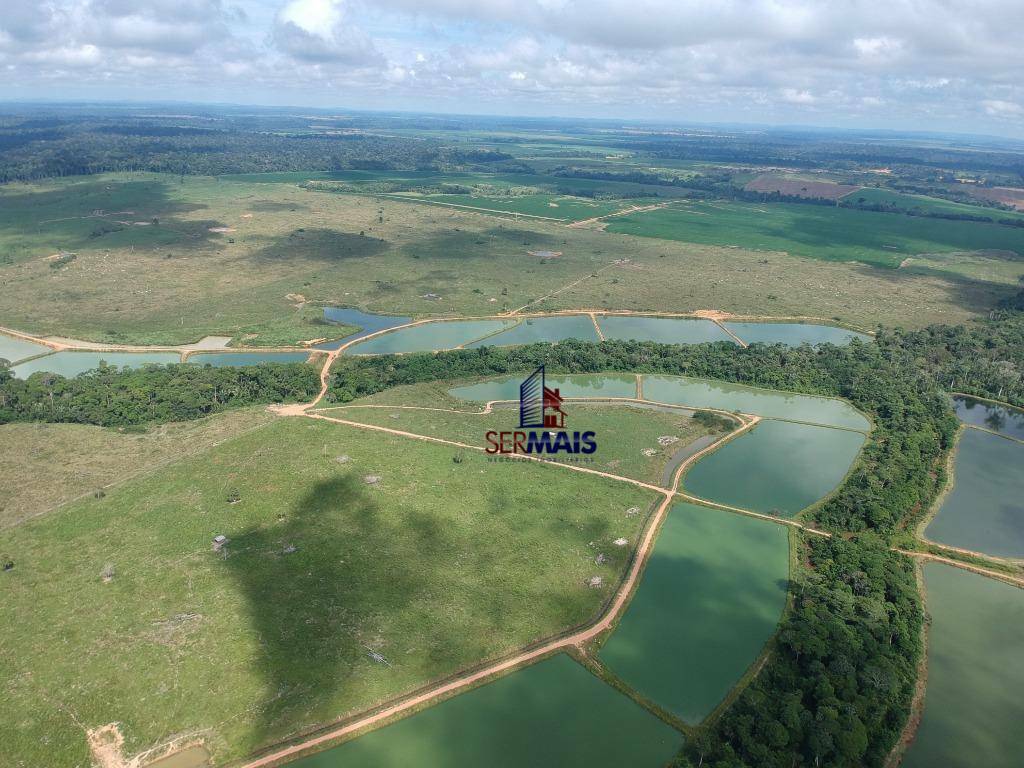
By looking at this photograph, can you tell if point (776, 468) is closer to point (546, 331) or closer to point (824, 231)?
point (546, 331)

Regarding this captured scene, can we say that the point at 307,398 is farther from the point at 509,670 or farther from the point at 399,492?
the point at 509,670

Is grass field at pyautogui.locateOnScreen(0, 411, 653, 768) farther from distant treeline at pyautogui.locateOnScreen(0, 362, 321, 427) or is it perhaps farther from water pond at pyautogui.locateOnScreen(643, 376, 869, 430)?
water pond at pyautogui.locateOnScreen(643, 376, 869, 430)

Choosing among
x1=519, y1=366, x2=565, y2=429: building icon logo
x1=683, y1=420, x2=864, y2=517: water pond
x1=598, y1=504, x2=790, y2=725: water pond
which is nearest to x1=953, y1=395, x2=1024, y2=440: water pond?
x1=683, y1=420, x2=864, y2=517: water pond

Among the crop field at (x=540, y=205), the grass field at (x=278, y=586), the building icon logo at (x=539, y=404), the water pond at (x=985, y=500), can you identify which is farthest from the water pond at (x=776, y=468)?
the crop field at (x=540, y=205)

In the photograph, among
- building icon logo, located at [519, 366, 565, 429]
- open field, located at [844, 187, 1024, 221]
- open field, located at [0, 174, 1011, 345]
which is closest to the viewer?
building icon logo, located at [519, 366, 565, 429]

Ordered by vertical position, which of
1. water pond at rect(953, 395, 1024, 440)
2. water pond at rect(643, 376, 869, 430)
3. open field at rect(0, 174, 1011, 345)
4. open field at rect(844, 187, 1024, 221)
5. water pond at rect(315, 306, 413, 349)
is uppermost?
open field at rect(844, 187, 1024, 221)

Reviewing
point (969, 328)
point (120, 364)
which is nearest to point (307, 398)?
point (120, 364)

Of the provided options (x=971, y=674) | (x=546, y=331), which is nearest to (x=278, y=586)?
(x=971, y=674)
